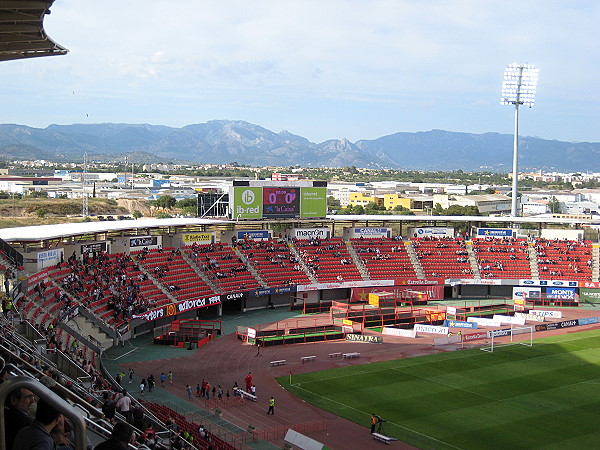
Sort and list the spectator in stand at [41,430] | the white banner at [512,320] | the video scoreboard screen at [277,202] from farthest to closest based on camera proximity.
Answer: the video scoreboard screen at [277,202]
the white banner at [512,320]
the spectator in stand at [41,430]

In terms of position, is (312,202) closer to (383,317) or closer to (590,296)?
(383,317)

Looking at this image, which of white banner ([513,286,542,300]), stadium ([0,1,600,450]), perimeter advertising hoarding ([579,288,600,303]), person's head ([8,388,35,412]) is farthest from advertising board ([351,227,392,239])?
person's head ([8,388,35,412])

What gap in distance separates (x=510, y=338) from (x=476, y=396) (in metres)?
15.2

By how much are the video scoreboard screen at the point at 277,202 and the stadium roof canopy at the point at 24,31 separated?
133 feet

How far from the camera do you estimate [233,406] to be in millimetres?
32094

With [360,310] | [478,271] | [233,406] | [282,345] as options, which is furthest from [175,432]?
[478,271]

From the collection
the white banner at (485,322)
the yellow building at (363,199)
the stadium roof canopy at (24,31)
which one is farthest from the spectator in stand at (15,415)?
the yellow building at (363,199)

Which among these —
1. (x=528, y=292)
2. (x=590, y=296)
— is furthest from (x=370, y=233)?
(x=590, y=296)

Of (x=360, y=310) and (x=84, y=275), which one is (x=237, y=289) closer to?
(x=360, y=310)

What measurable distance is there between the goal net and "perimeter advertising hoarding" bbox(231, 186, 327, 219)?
21.9 m

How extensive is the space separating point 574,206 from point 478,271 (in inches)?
4597

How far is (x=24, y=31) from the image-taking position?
53.3 ft

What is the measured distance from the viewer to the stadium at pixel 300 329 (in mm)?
27578

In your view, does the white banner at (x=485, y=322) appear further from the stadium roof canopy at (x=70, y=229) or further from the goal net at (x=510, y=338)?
the stadium roof canopy at (x=70, y=229)
